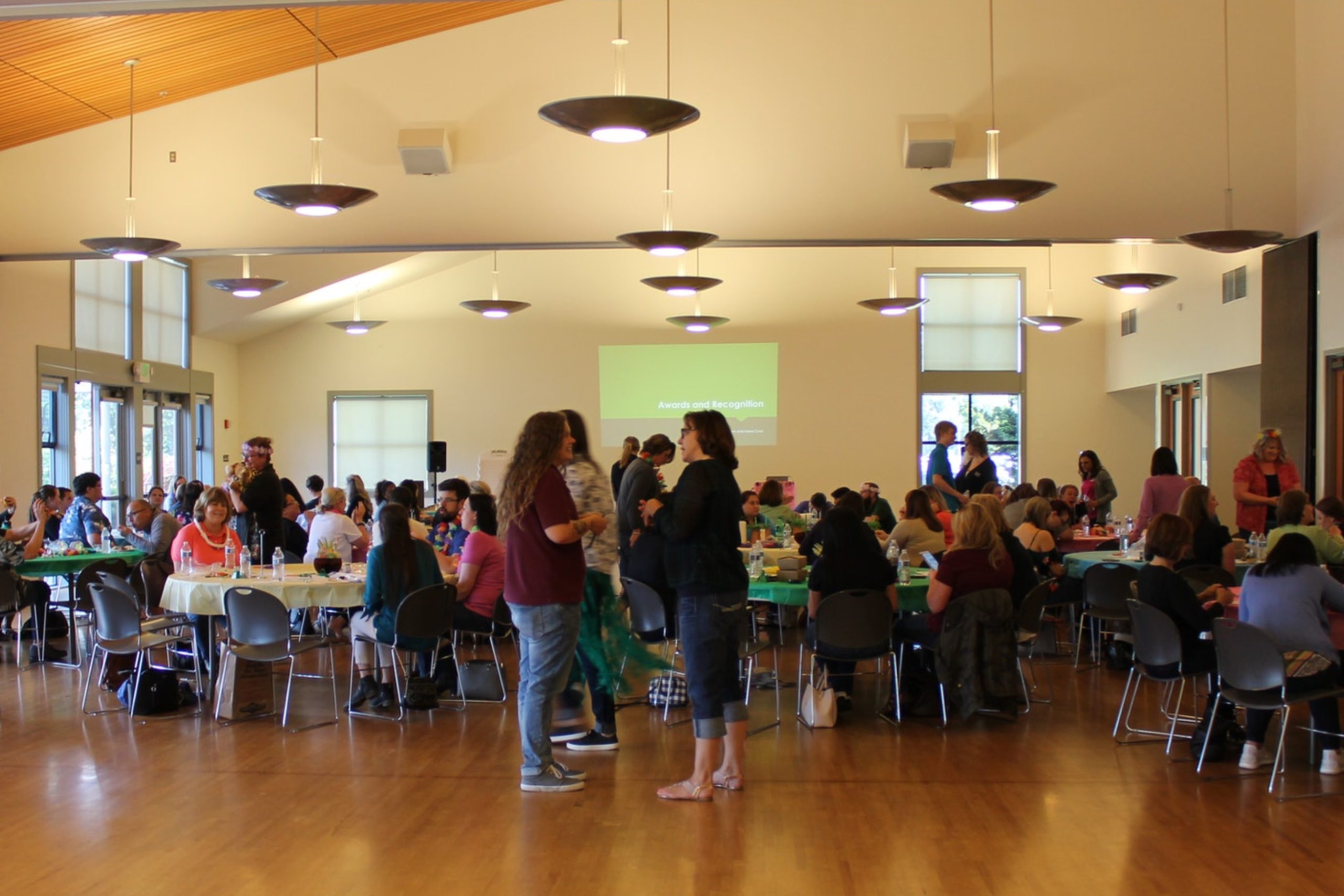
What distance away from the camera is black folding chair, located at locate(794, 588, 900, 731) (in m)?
6.06

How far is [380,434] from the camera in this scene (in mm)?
17156

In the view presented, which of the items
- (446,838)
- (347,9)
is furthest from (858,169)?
(446,838)

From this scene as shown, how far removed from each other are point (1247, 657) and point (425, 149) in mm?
7325

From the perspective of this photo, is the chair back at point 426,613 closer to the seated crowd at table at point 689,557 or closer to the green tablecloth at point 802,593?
the seated crowd at table at point 689,557

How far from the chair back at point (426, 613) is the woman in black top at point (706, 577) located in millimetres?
1849

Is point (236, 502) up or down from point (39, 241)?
down

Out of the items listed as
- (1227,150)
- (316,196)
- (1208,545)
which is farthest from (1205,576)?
(316,196)

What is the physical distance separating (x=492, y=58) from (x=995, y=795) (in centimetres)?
731

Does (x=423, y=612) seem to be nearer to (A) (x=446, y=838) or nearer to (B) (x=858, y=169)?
(A) (x=446, y=838)

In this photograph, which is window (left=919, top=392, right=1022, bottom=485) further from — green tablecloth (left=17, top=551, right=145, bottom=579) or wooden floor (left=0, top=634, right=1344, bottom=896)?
green tablecloth (left=17, top=551, right=145, bottom=579)

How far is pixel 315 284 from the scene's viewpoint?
1516 cm

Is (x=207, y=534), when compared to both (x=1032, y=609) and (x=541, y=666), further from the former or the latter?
(x=1032, y=609)

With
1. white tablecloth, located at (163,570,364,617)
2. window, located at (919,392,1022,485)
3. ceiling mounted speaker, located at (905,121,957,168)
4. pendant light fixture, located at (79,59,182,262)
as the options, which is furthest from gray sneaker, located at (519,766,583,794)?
window, located at (919,392,1022,485)

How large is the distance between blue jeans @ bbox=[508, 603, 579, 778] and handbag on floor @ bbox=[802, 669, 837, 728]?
5.53ft
